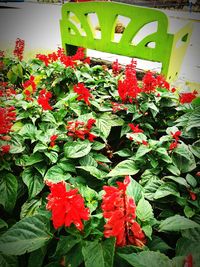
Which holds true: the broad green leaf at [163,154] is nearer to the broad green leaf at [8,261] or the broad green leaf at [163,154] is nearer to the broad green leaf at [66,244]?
the broad green leaf at [66,244]

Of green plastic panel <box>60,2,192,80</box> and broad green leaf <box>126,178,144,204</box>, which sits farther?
green plastic panel <box>60,2,192,80</box>

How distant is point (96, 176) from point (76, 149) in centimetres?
19

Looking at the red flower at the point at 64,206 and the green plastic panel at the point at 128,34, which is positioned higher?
the green plastic panel at the point at 128,34

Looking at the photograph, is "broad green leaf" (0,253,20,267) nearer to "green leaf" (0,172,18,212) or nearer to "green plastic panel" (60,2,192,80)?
"green leaf" (0,172,18,212)

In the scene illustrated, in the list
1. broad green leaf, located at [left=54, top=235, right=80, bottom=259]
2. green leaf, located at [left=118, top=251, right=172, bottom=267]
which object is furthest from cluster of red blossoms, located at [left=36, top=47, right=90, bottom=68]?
green leaf, located at [left=118, top=251, right=172, bottom=267]

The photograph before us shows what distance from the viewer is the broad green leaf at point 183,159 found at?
4.36 feet

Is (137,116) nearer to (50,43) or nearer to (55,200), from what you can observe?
(55,200)

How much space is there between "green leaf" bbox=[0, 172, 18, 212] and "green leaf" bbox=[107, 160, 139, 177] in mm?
458

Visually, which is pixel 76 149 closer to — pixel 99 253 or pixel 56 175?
pixel 56 175

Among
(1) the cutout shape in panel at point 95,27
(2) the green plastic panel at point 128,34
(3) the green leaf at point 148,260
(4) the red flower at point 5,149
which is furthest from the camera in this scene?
(1) the cutout shape in panel at point 95,27

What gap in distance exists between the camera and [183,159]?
1372mm

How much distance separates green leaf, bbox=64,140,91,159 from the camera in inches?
54.2

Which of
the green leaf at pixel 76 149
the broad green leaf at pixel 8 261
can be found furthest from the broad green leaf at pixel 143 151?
the broad green leaf at pixel 8 261

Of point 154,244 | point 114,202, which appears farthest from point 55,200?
point 154,244
